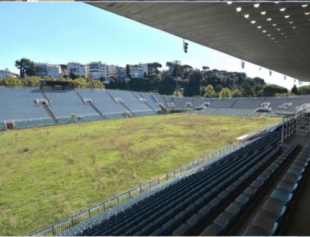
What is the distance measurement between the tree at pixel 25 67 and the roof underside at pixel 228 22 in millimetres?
96855

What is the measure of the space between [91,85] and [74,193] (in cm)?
6528

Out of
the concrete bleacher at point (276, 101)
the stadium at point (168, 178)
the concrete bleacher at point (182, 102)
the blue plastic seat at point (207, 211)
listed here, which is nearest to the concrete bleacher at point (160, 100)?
the concrete bleacher at point (182, 102)

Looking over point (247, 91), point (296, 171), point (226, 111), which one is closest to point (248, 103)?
point (226, 111)

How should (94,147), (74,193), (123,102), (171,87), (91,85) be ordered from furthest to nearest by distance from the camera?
(171,87), (91,85), (123,102), (94,147), (74,193)

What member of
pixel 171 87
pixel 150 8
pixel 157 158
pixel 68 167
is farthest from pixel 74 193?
pixel 171 87

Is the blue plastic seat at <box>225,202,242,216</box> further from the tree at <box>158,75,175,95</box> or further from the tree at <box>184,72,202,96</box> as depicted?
the tree at <box>184,72,202,96</box>

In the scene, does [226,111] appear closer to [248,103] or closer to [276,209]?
[248,103]

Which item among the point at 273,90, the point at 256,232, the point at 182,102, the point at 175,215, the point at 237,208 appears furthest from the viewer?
the point at 273,90

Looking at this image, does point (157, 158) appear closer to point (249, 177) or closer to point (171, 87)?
point (249, 177)

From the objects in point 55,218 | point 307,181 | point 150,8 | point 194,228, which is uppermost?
point 150,8

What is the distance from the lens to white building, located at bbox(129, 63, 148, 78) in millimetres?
122812

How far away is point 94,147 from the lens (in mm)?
19078

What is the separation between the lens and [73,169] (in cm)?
1353

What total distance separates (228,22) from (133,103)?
4844cm
